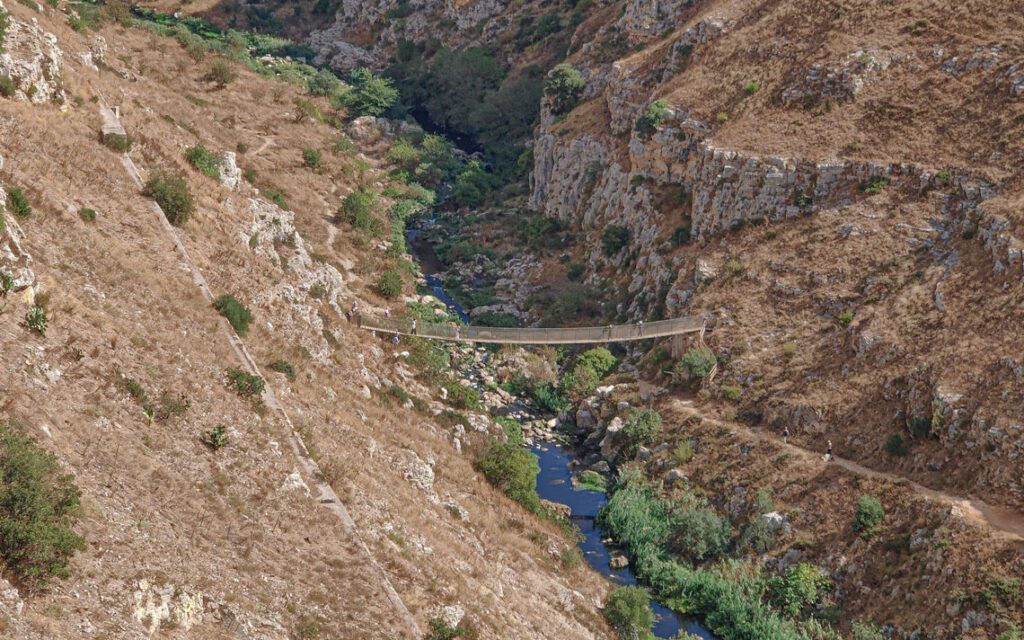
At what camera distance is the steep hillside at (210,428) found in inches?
1136

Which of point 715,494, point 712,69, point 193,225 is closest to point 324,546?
point 193,225

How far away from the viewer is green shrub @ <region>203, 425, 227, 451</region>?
34.2 meters

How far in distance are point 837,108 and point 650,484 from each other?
85.3ft

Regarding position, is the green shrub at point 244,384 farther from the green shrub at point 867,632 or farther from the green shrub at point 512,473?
the green shrub at point 867,632

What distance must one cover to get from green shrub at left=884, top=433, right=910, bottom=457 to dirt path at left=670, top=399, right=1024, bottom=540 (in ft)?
3.25

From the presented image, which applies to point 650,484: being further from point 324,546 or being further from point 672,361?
point 324,546

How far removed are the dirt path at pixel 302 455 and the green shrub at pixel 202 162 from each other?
5.83 m

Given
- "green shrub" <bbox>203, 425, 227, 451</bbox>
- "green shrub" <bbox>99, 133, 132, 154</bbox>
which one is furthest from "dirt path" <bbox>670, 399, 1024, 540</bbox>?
"green shrub" <bbox>99, 133, 132, 154</bbox>

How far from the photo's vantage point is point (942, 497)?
4338cm

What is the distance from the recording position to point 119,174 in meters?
45.8

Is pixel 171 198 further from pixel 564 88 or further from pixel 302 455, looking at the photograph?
pixel 564 88

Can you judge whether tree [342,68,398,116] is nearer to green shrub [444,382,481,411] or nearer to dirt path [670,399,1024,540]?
green shrub [444,382,481,411]

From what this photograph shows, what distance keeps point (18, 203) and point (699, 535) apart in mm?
30105

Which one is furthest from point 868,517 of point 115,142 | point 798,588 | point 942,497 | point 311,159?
point 311,159
